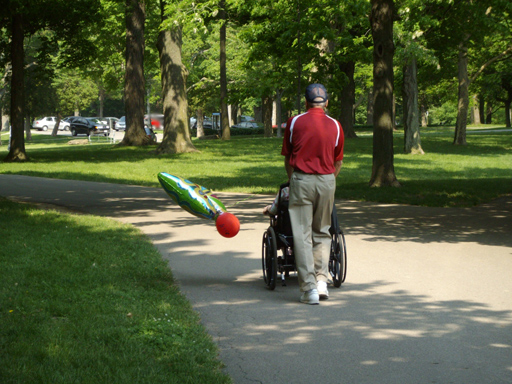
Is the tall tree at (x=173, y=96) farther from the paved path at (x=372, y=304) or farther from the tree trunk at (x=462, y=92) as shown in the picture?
the paved path at (x=372, y=304)

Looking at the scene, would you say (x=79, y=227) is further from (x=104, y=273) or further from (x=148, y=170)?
(x=148, y=170)

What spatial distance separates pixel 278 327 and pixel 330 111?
34.4 metres

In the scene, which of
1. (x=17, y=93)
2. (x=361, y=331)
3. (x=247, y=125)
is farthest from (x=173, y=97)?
(x=247, y=125)

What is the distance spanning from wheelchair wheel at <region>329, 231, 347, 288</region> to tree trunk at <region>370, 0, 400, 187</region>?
9.82m

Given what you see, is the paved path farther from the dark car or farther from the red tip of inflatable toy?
the dark car

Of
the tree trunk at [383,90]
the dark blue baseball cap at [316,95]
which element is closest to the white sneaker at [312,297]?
the dark blue baseball cap at [316,95]

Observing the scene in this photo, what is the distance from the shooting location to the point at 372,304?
247 inches

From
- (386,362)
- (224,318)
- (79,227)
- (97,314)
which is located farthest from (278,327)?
(79,227)

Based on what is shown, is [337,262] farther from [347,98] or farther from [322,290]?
[347,98]

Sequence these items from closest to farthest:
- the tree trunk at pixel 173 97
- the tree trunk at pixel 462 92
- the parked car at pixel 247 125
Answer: the tree trunk at pixel 173 97 → the tree trunk at pixel 462 92 → the parked car at pixel 247 125

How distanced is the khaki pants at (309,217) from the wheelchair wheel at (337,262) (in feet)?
1.28

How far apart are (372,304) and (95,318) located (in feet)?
7.97

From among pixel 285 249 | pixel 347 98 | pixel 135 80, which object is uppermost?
pixel 135 80

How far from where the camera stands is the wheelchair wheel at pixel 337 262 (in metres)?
6.78
